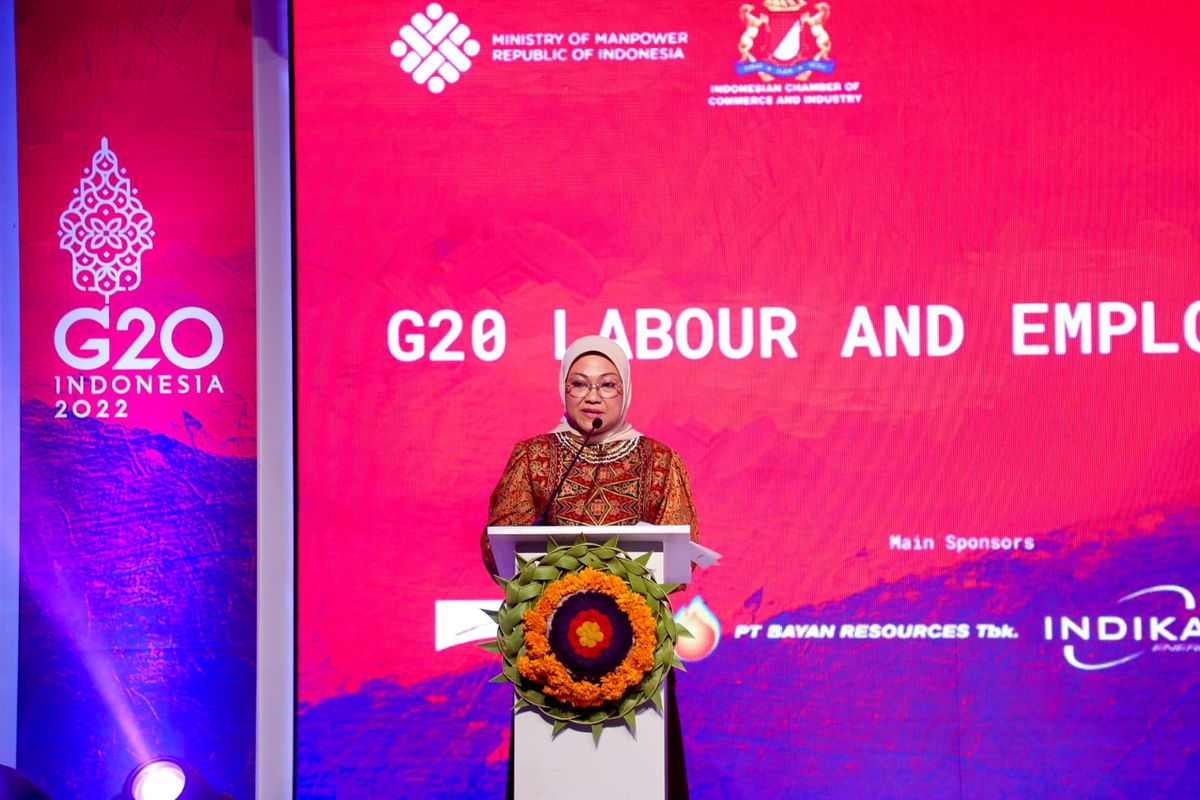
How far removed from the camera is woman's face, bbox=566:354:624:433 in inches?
135

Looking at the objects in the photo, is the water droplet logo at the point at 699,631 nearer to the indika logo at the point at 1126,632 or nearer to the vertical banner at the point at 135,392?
the indika logo at the point at 1126,632

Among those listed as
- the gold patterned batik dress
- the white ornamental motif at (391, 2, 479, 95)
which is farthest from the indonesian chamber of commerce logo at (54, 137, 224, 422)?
the gold patterned batik dress

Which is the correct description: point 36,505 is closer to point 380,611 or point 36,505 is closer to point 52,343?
point 52,343

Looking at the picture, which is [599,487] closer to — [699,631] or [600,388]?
[600,388]

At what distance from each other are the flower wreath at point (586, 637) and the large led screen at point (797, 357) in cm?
132

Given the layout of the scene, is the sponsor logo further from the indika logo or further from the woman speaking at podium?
the indika logo

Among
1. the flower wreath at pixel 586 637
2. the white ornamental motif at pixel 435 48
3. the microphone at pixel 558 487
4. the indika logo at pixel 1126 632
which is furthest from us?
the white ornamental motif at pixel 435 48

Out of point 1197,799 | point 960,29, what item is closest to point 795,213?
point 960,29

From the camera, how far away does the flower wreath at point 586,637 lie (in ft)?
9.62

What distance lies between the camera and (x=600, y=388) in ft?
11.2

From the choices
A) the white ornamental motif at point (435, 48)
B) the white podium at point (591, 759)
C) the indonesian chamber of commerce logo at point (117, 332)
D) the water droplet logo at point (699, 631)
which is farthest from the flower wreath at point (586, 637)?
the white ornamental motif at point (435, 48)

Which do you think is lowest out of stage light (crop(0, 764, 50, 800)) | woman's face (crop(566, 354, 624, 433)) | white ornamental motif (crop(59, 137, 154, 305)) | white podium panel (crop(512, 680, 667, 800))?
stage light (crop(0, 764, 50, 800))

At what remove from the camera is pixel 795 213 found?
4.33 meters

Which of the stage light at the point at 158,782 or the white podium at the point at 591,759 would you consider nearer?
the white podium at the point at 591,759
